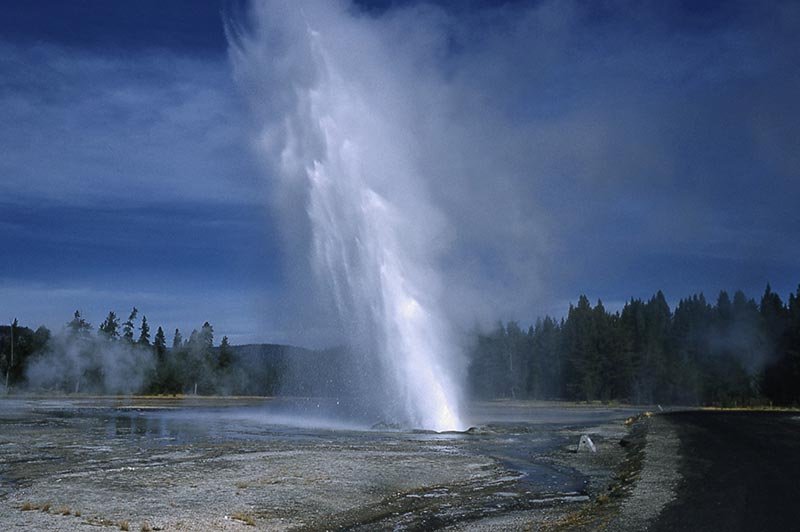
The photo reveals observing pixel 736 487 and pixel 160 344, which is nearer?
pixel 736 487

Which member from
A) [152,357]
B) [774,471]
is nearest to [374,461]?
[774,471]

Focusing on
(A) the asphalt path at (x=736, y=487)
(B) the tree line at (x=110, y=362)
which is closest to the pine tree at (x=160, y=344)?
(B) the tree line at (x=110, y=362)

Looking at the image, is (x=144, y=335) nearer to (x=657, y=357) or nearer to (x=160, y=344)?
(x=160, y=344)

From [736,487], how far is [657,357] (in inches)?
4002

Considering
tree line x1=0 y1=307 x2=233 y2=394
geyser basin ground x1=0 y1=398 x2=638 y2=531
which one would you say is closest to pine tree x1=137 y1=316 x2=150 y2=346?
tree line x1=0 y1=307 x2=233 y2=394

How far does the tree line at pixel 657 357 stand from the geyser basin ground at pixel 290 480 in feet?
237

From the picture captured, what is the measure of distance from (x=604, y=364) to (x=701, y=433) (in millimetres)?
79339

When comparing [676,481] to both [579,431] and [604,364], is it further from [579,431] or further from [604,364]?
[604,364]

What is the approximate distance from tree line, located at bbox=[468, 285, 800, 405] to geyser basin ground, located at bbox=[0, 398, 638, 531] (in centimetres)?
7222

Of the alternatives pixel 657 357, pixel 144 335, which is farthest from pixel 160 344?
pixel 657 357

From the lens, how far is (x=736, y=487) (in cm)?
1823

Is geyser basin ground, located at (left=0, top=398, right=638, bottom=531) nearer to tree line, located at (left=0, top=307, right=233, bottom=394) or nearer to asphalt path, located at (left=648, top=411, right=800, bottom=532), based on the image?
asphalt path, located at (left=648, top=411, right=800, bottom=532)

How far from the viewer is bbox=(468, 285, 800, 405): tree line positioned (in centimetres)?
10044

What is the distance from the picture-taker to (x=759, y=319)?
4264 inches
